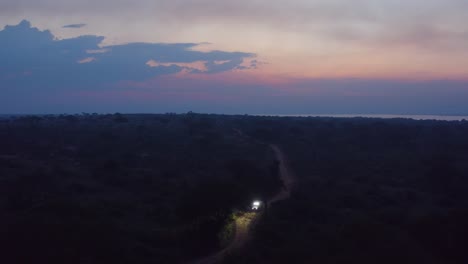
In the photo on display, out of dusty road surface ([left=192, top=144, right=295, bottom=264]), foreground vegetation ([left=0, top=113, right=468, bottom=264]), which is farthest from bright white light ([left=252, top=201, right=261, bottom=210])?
dusty road surface ([left=192, top=144, right=295, bottom=264])

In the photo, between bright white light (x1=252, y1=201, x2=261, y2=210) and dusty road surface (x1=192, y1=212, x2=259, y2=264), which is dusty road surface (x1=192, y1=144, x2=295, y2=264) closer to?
dusty road surface (x1=192, y1=212, x2=259, y2=264)

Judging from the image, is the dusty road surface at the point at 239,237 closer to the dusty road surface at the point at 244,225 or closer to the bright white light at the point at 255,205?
the dusty road surface at the point at 244,225

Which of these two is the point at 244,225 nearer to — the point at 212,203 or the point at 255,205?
the point at 212,203

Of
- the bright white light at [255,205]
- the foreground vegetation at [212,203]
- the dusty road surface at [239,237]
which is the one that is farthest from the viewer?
the bright white light at [255,205]

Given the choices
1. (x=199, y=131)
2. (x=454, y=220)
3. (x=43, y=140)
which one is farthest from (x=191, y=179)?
(x=199, y=131)

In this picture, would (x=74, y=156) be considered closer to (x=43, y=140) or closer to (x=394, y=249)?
(x=43, y=140)

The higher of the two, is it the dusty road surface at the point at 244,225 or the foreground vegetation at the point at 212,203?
the foreground vegetation at the point at 212,203

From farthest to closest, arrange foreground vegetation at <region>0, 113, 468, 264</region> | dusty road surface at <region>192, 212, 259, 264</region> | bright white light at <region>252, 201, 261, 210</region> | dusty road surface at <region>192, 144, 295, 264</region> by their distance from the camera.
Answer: bright white light at <region>252, 201, 261, 210</region> → dusty road surface at <region>192, 144, 295, 264</region> → dusty road surface at <region>192, 212, 259, 264</region> → foreground vegetation at <region>0, 113, 468, 264</region>

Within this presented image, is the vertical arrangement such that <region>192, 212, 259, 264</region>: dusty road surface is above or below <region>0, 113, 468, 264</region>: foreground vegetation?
below

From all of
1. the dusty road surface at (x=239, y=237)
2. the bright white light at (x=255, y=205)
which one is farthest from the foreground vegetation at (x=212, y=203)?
the bright white light at (x=255, y=205)
